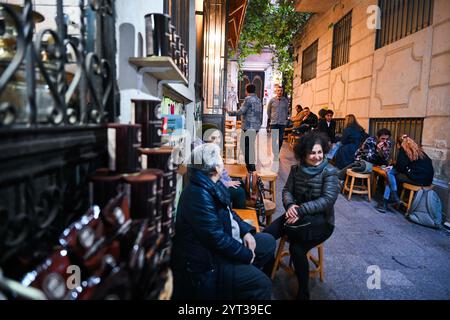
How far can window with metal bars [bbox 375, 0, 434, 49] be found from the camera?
563cm

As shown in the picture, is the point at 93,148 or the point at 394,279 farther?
the point at 394,279

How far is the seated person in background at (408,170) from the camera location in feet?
16.6

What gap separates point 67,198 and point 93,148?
27cm

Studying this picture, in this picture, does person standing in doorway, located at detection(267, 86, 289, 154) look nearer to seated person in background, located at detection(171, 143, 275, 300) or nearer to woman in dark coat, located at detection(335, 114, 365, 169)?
woman in dark coat, located at detection(335, 114, 365, 169)

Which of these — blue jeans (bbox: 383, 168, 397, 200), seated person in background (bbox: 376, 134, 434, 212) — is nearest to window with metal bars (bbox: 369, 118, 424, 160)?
seated person in background (bbox: 376, 134, 434, 212)

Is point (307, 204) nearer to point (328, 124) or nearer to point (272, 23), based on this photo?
point (328, 124)

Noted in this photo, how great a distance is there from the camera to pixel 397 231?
15.1 feet

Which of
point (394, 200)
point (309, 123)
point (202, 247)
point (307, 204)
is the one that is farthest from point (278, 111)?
point (202, 247)

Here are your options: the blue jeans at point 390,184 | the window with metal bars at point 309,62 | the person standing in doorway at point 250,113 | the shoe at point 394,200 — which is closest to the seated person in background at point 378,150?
the blue jeans at point 390,184

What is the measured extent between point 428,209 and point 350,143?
2552 mm

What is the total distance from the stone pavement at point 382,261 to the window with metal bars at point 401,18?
345 centimetres

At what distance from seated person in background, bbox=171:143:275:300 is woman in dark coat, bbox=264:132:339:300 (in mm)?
753

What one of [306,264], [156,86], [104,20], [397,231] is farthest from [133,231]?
[397,231]
